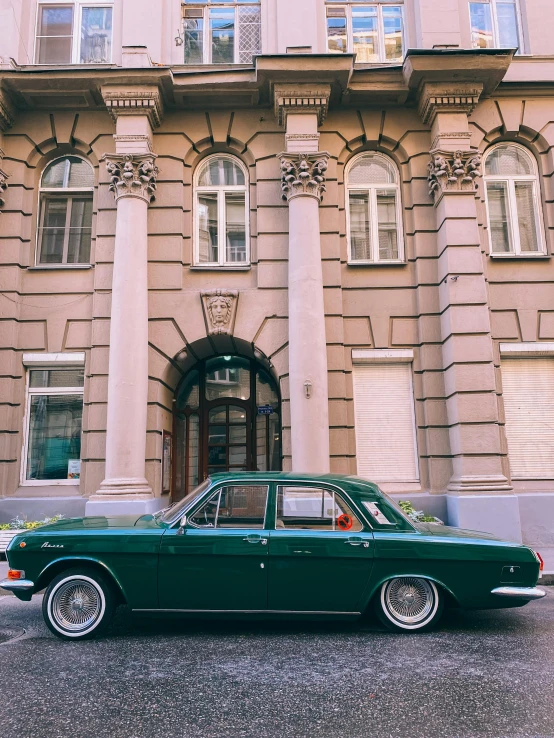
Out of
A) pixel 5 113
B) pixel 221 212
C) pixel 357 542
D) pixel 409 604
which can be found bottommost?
pixel 409 604

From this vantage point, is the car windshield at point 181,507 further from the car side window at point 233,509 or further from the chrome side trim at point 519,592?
the chrome side trim at point 519,592

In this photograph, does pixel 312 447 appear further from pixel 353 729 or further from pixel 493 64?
pixel 493 64

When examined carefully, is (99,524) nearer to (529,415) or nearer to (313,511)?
(313,511)

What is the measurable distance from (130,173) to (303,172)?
3.48 metres

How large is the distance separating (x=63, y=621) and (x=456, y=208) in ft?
33.6

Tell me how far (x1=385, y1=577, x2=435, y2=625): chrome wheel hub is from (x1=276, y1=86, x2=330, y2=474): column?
505cm

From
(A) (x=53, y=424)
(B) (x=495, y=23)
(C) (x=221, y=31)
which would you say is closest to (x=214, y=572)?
(A) (x=53, y=424)

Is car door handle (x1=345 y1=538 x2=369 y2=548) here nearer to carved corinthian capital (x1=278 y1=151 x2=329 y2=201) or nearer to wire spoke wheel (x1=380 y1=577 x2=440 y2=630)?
wire spoke wheel (x1=380 y1=577 x2=440 y2=630)

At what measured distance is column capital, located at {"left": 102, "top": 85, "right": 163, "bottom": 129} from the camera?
1206 cm

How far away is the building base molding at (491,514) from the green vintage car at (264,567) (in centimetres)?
495

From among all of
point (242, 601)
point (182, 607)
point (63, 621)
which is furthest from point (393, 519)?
point (63, 621)

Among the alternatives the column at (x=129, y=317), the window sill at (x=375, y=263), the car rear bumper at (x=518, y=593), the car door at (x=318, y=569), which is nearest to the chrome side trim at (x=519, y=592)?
the car rear bumper at (x=518, y=593)

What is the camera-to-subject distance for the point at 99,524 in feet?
20.1

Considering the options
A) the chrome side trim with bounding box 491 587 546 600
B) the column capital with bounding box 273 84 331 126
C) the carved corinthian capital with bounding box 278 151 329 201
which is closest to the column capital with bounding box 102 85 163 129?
the column capital with bounding box 273 84 331 126
